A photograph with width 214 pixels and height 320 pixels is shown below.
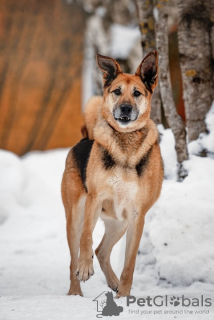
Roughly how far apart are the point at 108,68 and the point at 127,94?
0.38 metres

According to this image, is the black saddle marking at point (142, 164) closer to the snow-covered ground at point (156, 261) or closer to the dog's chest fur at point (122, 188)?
the dog's chest fur at point (122, 188)

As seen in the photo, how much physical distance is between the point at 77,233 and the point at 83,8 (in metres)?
10.6

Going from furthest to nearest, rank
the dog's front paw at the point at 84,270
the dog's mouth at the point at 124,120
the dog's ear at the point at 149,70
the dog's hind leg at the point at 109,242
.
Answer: the dog's hind leg at the point at 109,242, the dog's ear at the point at 149,70, the dog's mouth at the point at 124,120, the dog's front paw at the point at 84,270

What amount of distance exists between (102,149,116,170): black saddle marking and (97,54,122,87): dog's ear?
2.11 ft

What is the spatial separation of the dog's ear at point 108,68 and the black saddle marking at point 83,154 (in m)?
0.58

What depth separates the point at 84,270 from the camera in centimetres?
405

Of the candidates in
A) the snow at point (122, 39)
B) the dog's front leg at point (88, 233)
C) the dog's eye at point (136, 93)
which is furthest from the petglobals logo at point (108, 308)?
the snow at point (122, 39)

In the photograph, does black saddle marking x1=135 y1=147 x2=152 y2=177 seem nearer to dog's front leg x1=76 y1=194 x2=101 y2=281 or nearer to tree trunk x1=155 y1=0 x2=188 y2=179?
dog's front leg x1=76 y1=194 x2=101 y2=281

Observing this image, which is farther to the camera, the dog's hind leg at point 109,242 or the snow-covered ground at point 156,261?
the dog's hind leg at point 109,242

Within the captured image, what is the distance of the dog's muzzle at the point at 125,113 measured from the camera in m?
4.12

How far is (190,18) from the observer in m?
6.31

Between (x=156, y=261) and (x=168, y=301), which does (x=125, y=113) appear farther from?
(x=156, y=261)

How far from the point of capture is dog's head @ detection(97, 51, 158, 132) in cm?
415

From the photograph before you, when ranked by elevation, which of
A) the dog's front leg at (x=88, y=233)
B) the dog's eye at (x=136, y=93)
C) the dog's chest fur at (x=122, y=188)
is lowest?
the dog's front leg at (x=88, y=233)
